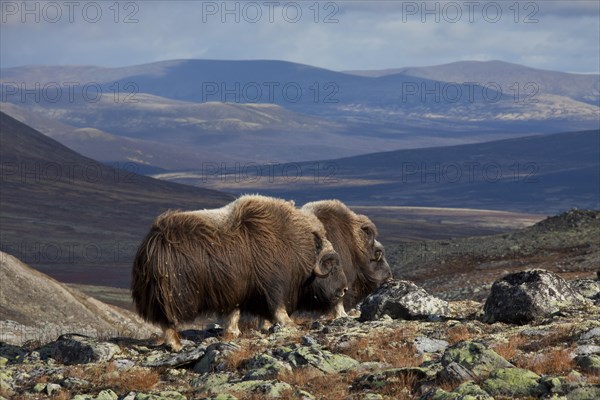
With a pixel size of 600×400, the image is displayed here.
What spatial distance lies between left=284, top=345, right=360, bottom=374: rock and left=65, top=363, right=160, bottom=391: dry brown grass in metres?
1.26

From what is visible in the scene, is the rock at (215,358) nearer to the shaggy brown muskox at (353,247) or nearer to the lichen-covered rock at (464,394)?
the lichen-covered rock at (464,394)

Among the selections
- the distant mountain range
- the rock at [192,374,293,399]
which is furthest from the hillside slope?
the distant mountain range

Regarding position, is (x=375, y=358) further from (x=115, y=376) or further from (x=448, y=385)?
(x=115, y=376)

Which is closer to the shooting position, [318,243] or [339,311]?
[318,243]

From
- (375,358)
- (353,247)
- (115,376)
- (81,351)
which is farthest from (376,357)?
(353,247)

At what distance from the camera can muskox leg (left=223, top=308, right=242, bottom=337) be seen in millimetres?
12250

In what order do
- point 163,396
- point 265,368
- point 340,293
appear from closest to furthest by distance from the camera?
point 163,396 < point 265,368 < point 340,293

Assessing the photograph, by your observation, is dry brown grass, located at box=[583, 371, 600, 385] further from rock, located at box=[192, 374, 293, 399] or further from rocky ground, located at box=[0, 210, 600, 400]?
rock, located at box=[192, 374, 293, 399]

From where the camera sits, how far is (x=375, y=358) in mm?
9602

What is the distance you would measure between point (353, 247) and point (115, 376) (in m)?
6.22

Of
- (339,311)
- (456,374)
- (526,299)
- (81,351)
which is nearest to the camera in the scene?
(456,374)

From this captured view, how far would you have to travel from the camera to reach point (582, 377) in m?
7.99

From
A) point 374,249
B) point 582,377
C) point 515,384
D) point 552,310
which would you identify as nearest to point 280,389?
point 515,384

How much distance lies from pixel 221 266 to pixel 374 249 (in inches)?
169
